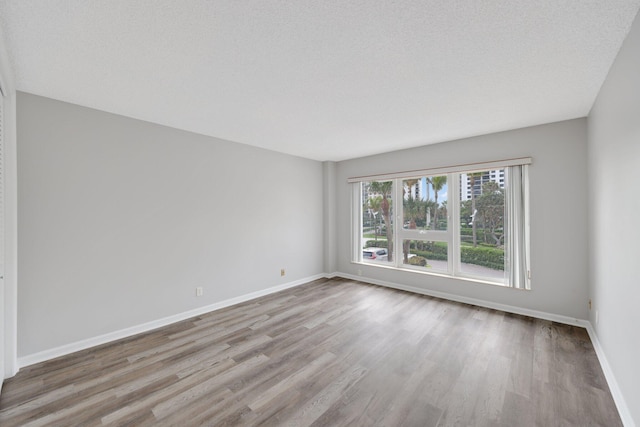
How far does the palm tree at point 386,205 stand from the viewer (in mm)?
4910

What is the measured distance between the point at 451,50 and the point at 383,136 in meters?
1.93

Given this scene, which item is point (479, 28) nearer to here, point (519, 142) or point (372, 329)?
point (519, 142)

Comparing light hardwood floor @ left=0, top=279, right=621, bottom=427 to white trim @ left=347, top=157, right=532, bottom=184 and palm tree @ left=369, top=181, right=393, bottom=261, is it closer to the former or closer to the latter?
palm tree @ left=369, top=181, right=393, bottom=261

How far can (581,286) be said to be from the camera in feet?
9.96

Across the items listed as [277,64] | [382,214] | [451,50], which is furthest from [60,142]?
[382,214]

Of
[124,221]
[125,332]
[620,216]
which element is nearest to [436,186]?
[620,216]

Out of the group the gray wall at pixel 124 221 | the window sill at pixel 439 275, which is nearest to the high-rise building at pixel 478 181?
the window sill at pixel 439 275

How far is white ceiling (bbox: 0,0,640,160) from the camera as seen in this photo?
141cm

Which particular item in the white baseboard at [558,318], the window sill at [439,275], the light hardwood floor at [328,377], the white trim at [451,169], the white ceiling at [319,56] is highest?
the white ceiling at [319,56]

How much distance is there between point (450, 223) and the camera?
4.13 metres

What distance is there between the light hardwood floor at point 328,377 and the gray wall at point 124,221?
422 mm

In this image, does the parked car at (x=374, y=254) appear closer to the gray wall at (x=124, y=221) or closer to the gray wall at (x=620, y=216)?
the gray wall at (x=124, y=221)

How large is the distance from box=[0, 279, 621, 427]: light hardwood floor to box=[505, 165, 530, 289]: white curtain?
21.7 inches

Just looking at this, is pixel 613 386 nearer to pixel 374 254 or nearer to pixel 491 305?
pixel 491 305
